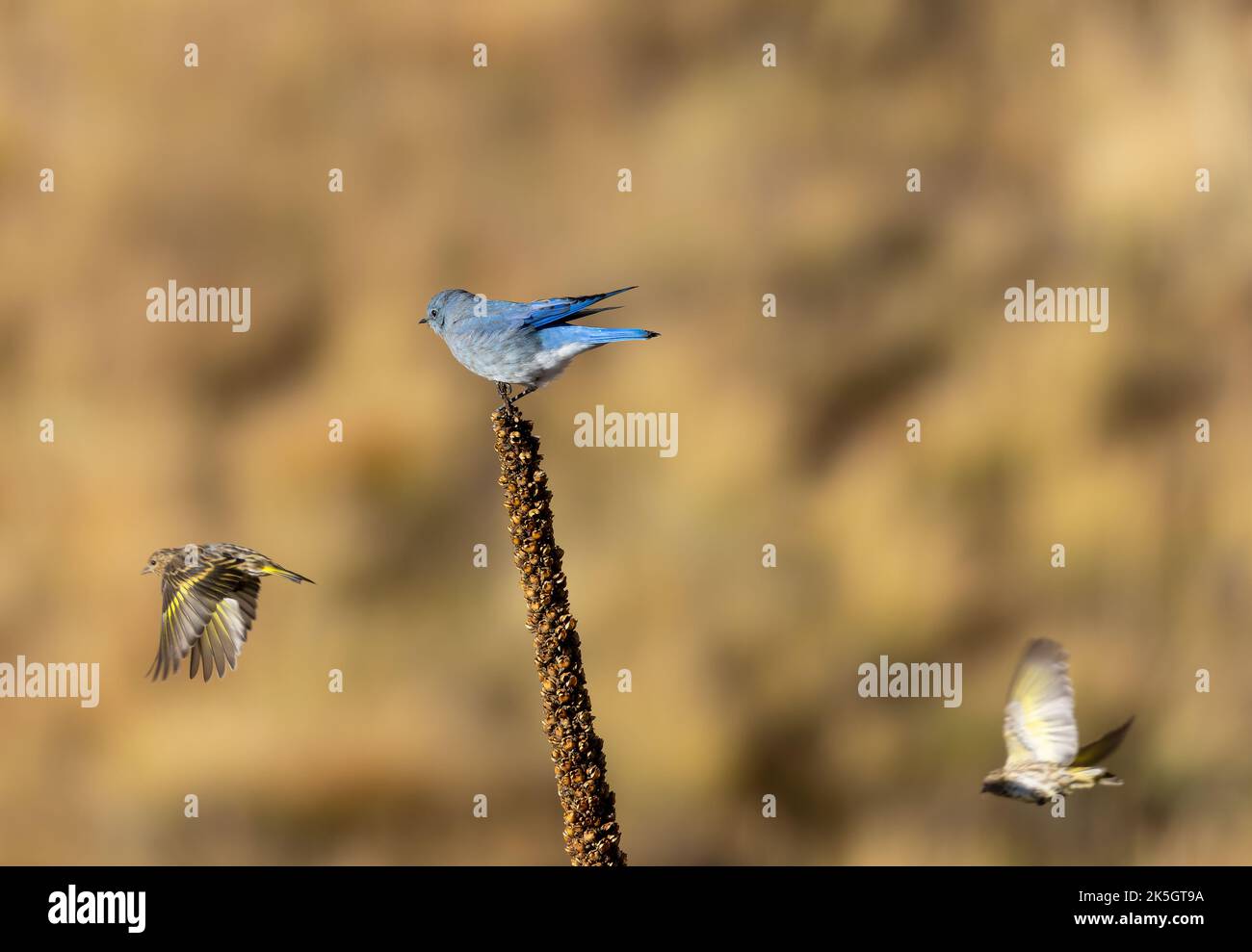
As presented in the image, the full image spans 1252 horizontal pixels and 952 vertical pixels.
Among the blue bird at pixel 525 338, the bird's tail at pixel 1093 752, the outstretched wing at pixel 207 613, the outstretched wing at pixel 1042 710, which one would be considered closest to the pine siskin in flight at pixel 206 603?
the outstretched wing at pixel 207 613

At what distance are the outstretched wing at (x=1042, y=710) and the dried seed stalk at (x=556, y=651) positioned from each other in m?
0.61

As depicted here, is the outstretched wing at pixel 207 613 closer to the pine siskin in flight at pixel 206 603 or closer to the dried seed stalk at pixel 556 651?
the pine siskin in flight at pixel 206 603

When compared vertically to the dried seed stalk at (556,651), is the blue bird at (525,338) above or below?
above

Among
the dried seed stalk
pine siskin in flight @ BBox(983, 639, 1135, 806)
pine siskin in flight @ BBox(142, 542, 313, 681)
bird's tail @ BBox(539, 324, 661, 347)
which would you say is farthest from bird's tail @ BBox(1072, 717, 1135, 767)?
pine siskin in flight @ BBox(142, 542, 313, 681)

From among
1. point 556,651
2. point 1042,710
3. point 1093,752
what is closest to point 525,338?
point 556,651

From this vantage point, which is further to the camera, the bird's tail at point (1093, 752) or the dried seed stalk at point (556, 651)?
the bird's tail at point (1093, 752)

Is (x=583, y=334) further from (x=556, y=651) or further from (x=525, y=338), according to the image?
(x=556, y=651)

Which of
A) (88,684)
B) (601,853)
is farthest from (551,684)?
(88,684)

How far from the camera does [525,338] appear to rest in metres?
1.64

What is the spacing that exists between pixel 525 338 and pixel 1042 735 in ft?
2.95

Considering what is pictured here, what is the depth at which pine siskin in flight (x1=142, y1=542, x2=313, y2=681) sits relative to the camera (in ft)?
5.42

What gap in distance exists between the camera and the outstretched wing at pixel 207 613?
5.41ft

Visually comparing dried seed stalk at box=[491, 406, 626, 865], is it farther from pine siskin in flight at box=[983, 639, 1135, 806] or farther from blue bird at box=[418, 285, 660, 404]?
pine siskin in flight at box=[983, 639, 1135, 806]
